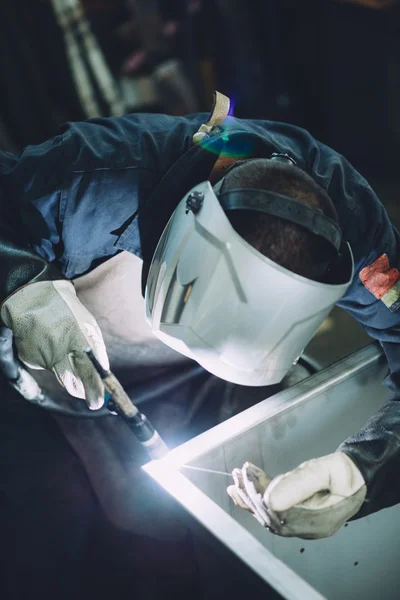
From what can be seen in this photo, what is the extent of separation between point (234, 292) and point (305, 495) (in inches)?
16.0

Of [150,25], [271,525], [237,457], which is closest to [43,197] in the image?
[237,457]

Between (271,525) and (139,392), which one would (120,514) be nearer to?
(139,392)

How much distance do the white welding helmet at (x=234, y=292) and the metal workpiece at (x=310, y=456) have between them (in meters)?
0.16

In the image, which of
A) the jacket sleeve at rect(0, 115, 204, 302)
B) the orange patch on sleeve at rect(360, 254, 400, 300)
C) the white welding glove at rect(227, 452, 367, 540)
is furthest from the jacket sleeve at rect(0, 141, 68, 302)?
the orange patch on sleeve at rect(360, 254, 400, 300)

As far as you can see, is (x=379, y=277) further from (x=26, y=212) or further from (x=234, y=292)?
(x=26, y=212)

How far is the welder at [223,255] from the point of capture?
85 cm

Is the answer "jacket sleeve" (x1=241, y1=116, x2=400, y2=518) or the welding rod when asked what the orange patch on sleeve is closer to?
"jacket sleeve" (x1=241, y1=116, x2=400, y2=518)

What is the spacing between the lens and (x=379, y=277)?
1.13m

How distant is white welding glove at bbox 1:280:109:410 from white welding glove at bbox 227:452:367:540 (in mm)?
343

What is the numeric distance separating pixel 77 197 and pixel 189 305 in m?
0.42

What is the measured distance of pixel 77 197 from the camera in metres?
1.10

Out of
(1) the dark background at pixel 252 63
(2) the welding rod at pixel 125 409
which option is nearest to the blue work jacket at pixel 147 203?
(2) the welding rod at pixel 125 409

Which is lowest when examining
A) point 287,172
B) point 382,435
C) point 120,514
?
point 120,514

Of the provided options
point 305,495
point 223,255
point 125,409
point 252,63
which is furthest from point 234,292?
point 252,63
